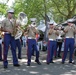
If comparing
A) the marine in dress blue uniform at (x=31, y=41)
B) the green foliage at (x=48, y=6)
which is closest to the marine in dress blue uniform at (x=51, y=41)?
the marine in dress blue uniform at (x=31, y=41)

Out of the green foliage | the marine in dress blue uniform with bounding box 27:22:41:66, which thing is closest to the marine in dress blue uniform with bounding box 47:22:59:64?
the marine in dress blue uniform with bounding box 27:22:41:66

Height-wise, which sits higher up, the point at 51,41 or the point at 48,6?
the point at 48,6

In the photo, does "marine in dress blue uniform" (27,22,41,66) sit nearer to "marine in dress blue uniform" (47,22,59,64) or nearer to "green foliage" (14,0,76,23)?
"marine in dress blue uniform" (47,22,59,64)

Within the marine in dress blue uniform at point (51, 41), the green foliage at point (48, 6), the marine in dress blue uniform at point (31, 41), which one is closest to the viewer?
the marine in dress blue uniform at point (31, 41)

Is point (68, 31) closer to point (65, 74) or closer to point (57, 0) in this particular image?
point (65, 74)

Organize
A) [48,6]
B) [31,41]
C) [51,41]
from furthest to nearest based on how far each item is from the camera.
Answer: [48,6]
[51,41]
[31,41]

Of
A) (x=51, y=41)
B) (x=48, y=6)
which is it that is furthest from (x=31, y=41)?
(x=48, y=6)

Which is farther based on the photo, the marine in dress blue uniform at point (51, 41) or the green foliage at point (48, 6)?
the green foliage at point (48, 6)

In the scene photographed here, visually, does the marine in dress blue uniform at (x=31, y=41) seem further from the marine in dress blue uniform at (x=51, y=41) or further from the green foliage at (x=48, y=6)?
the green foliage at (x=48, y=6)

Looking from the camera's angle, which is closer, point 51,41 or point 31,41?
point 31,41

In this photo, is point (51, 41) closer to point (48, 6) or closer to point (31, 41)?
point (31, 41)

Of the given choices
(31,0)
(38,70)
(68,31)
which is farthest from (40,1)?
(38,70)

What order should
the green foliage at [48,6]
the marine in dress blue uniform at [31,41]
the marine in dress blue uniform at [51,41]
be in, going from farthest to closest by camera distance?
1. the green foliage at [48,6]
2. the marine in dress blue uniform at [51,41]
3. the marine in dress blue uniform at [31,41]

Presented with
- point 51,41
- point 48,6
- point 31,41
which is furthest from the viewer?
point 48,6
